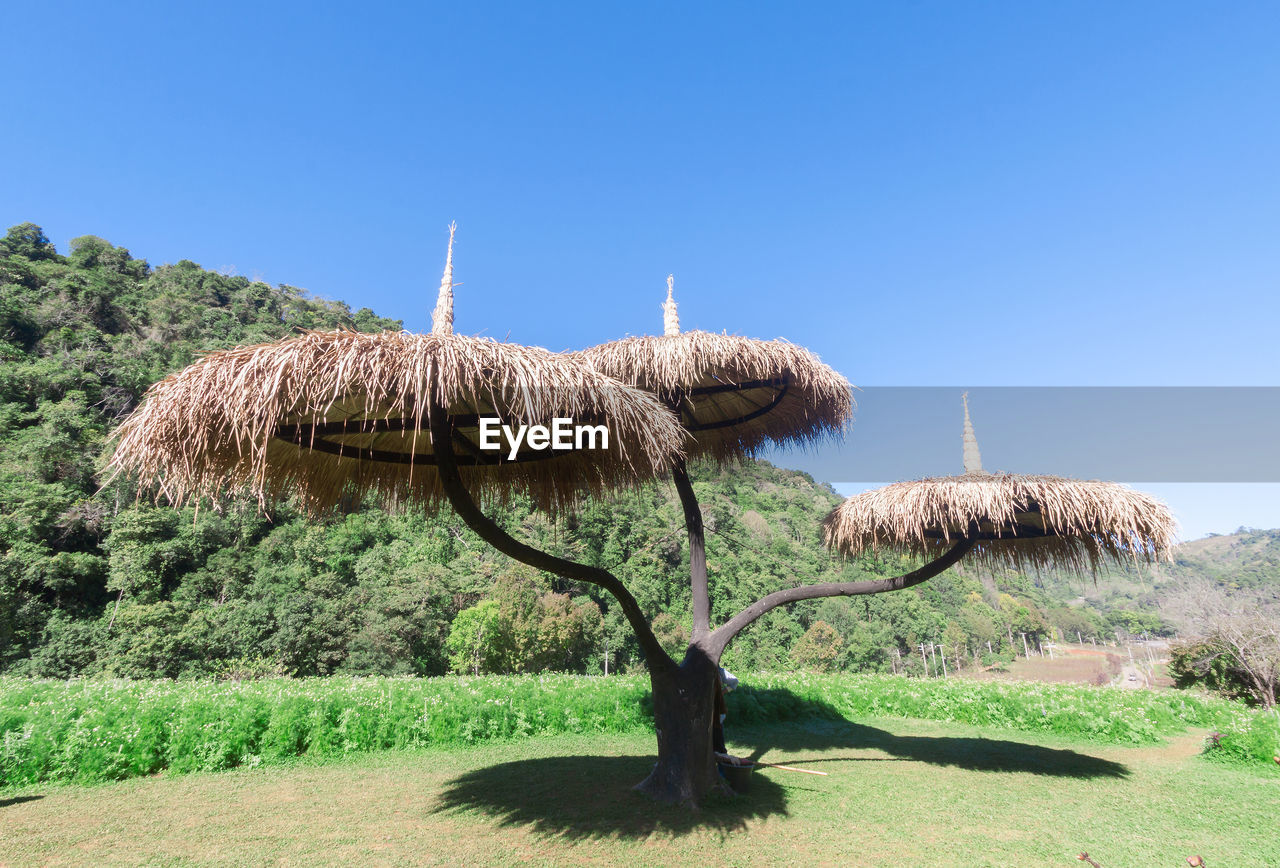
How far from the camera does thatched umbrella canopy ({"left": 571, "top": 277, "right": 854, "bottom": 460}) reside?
12.7 ft

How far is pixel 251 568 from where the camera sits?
2461 cm

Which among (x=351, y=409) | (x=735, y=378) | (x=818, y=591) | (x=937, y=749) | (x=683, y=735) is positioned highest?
(x=735, y=378)

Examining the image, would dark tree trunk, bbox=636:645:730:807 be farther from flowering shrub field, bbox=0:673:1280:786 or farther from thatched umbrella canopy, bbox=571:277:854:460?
flowering shrub field, bbox=0:673:1280:786

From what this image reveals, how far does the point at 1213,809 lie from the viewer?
160 inches

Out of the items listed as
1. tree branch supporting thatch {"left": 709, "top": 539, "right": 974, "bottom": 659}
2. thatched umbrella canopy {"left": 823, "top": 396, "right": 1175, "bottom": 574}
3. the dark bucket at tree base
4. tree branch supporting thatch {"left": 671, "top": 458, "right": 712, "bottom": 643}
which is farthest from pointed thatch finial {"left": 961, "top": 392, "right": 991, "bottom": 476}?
the dark bucket at tree base

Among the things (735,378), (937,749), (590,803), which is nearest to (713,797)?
(590,803)

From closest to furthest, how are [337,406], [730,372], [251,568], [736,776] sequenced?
[337,406] → [730,372] → [736,776] → [251,568]

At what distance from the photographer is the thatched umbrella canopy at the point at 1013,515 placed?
3.82m

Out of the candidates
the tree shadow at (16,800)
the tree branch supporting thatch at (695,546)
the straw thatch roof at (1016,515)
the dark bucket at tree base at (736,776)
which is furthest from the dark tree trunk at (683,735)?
the tree shadow at (16,800)

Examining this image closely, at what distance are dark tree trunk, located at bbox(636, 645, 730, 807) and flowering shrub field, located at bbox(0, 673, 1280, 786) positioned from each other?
3065mm

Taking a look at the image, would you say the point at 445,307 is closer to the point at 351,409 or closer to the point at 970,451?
the point at 351,409

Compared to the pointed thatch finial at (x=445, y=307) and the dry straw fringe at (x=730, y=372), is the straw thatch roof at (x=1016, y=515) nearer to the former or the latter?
the dry straw fringe at (x=730, y=372)

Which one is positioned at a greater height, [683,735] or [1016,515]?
[1016,515]

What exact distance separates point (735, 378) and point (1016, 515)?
7.79 feet
